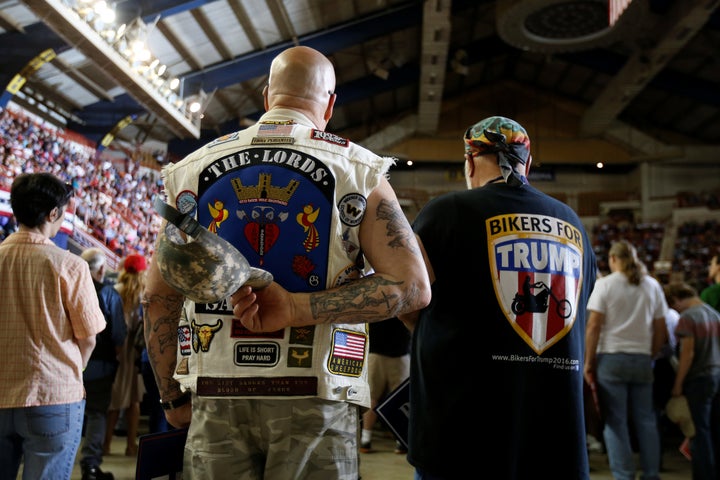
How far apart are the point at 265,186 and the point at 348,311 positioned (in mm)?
342

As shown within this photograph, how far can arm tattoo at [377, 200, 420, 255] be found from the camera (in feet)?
4.71

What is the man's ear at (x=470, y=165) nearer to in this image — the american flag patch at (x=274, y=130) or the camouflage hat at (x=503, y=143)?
the camouflage hat at (x=503, y=143)

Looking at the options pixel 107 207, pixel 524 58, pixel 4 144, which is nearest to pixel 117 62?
pixel 4 144

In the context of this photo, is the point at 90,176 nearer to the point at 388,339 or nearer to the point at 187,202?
the point at 388,339

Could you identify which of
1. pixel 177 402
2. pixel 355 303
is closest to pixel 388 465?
pixel 177 402

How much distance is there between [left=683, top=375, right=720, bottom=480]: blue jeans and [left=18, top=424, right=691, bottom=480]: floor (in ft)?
1.96

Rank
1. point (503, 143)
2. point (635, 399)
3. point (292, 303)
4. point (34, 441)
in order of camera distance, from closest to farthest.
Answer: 1. point (292, 303)
2. point (503, 143)
3. point (34, 441)
4. point (635, 399)

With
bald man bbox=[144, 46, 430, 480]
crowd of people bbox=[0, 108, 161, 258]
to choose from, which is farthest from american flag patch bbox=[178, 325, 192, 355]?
crowd of people bbox=[0, 108, 161, 258]

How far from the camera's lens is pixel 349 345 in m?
1.44

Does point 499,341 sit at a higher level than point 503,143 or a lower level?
lower

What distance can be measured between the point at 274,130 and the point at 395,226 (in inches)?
14.6

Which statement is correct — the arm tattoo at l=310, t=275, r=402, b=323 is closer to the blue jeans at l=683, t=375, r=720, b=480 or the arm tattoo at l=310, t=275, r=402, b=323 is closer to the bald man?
the bald man

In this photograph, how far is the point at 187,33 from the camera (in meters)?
14.2

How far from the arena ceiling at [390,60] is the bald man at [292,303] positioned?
929cm
